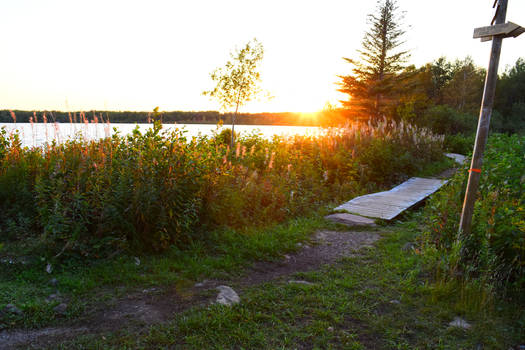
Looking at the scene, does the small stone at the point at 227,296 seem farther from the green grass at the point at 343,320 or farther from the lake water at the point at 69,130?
the lake water at the point at 69,130

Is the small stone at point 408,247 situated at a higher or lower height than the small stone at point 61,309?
higher

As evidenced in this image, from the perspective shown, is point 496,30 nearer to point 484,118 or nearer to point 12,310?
point 484,118

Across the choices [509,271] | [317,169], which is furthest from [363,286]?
[317,169]

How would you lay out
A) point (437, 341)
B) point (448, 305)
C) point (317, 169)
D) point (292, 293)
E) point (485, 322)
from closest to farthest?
1. point (437, 341)
2. point (485, 322)
3. point (448, 305)
4. point (292, 293)
5. point (317, 169)

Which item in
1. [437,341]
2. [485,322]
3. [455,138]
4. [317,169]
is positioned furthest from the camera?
[455,138]

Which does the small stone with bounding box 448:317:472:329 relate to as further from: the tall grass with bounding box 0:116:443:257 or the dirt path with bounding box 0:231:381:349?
the tall grass with bounding box 0:116:443:257

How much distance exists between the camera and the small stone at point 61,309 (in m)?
3.04

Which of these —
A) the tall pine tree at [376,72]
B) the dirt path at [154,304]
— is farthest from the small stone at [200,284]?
the tall pine tree at [376,72]

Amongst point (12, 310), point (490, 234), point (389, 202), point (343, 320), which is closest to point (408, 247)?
point (490, 234)

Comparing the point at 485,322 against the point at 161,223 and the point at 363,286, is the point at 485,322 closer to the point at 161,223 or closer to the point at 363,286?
the point at 363,286

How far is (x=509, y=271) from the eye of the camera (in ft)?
11.0

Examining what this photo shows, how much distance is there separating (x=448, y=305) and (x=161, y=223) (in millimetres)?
3212

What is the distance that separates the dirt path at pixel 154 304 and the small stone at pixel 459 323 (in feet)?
5.27

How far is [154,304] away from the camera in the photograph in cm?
323
